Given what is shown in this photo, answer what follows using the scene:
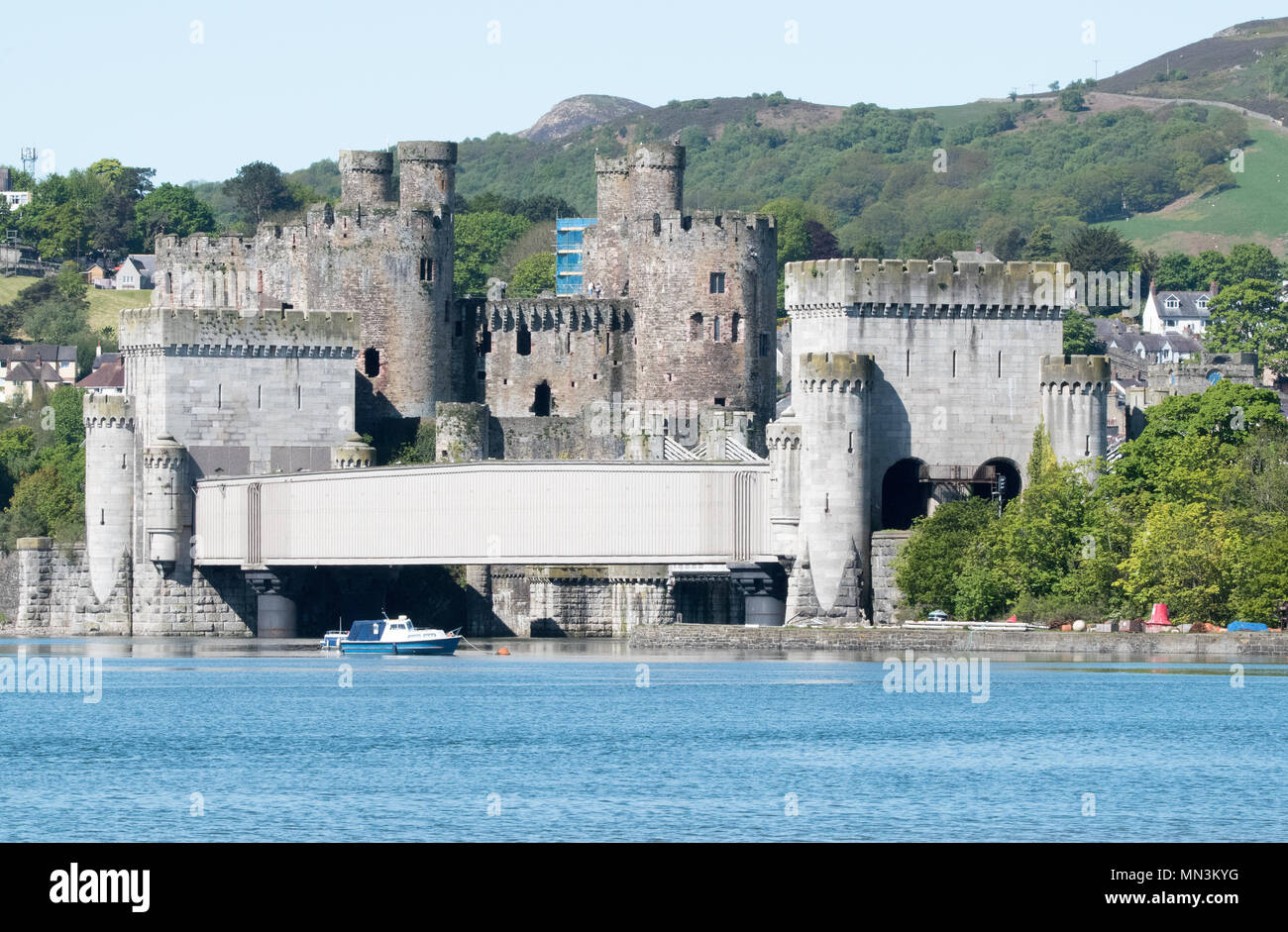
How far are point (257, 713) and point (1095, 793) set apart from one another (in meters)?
29.2

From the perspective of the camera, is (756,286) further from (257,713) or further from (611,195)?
(257,713)


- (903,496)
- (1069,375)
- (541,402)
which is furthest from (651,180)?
(1069,375)

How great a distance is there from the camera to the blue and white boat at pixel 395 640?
4523 inches

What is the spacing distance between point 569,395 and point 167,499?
2063 cm

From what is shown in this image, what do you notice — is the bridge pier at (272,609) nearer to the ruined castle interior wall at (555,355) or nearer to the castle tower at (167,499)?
the castle tower at (167,499)

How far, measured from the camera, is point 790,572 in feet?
351

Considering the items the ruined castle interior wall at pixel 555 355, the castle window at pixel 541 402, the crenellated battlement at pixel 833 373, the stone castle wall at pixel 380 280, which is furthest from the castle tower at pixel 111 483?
the crenellated battlement at pixel 833 373

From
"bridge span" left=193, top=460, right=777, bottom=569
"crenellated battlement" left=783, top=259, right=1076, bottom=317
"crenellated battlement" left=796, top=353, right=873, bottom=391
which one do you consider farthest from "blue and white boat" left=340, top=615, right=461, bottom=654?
"crenellated battlement" left=783, top=259, right=1076, bottom=317

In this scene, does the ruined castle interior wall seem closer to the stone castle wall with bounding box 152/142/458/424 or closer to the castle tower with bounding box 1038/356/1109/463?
the stone castle wall with bounding box 152/142/458/424

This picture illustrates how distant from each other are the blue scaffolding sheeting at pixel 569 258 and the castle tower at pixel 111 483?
52.2 meters

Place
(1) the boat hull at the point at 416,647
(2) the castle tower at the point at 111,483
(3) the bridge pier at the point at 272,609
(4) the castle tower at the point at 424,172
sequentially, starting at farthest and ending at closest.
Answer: (4) the castle tower at the point at 424,172, (2) the castle tower at the point at 111,483, (3) the bridge pier at the point at 272,609, (1) the boat hull at the point at 416,647

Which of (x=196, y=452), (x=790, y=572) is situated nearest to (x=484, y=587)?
(x=196, y=452)

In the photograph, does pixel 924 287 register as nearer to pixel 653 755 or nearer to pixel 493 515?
pixel 493 515
